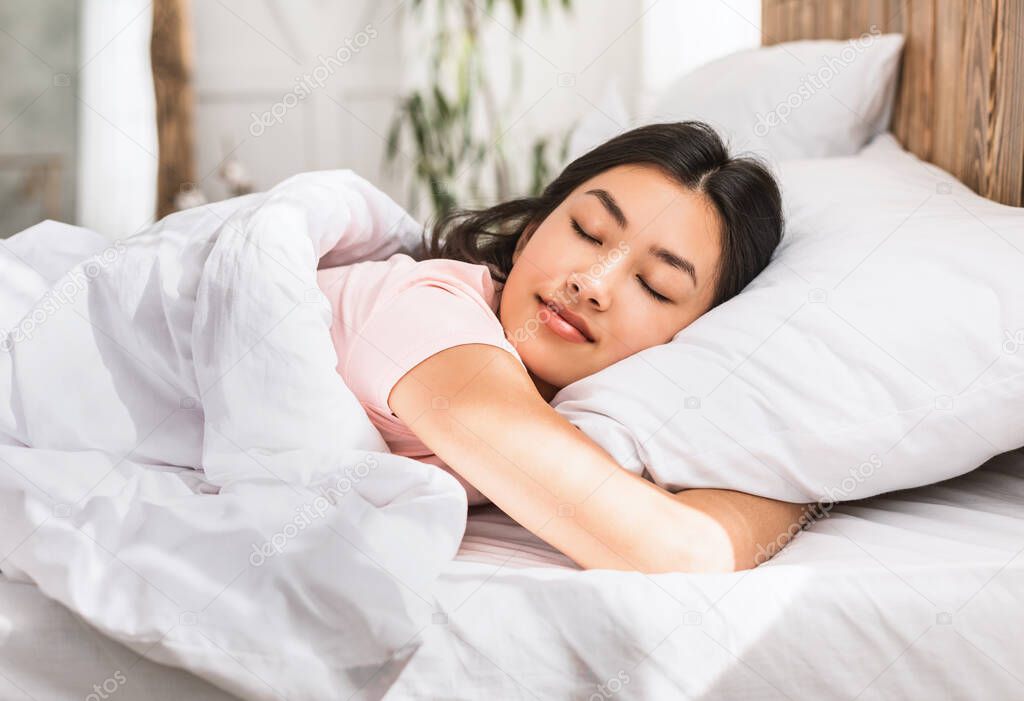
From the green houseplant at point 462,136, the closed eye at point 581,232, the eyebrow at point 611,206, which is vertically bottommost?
the green houseplant at point 462,136

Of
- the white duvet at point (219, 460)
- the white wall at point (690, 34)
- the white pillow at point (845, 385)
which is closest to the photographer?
the white duvet at point (219, 460)

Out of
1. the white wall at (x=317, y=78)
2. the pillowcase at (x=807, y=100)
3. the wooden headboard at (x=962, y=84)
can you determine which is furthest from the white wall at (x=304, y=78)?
the wooden headboard at (x=962, y=84)

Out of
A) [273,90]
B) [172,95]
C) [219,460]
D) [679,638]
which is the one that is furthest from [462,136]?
[679,638]

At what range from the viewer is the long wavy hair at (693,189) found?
41.5 inches

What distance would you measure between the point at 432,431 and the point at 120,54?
3001 millimetres

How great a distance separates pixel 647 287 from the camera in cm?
98

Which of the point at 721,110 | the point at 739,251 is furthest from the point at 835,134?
the point at 739,251

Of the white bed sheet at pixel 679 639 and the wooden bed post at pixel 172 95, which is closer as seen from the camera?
the white bed sheet at pixel 679 639

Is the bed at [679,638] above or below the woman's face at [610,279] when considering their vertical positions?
below

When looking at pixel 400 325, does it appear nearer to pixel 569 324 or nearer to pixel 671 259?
pixel 569 324

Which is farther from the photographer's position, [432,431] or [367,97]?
[367,97]

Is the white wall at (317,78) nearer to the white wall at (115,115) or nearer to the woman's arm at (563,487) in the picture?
the white wall at (115,115)

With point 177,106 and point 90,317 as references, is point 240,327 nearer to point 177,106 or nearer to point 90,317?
point 90,317

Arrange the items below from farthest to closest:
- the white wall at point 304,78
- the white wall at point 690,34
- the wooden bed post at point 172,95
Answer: the white wall at point 304,78, the wooden bed post at point 172,95, the white wall at point 690,34
